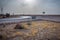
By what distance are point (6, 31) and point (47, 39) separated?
126 cm

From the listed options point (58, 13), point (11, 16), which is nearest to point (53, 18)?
point (58, 13)

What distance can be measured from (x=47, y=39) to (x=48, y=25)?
1.45 ft

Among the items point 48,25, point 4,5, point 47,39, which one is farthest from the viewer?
point 4,5

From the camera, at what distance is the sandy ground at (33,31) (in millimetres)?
2912

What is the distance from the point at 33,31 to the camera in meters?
3.02

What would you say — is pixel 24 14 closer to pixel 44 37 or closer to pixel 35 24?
pixel 35 24

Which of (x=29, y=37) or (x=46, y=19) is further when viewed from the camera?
(x=46, y=19)

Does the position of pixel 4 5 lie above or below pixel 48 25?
above

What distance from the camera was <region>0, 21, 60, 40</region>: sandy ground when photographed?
2.91 meters

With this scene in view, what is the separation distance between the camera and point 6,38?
9.73 feet

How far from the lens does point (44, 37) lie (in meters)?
2.90

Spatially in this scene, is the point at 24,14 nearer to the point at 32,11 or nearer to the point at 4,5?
the point at 32,11

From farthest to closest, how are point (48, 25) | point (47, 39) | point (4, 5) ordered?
point (4, 5) → point (48, 25) → point (47, 39)

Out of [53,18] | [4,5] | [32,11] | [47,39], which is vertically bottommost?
[47,39]
